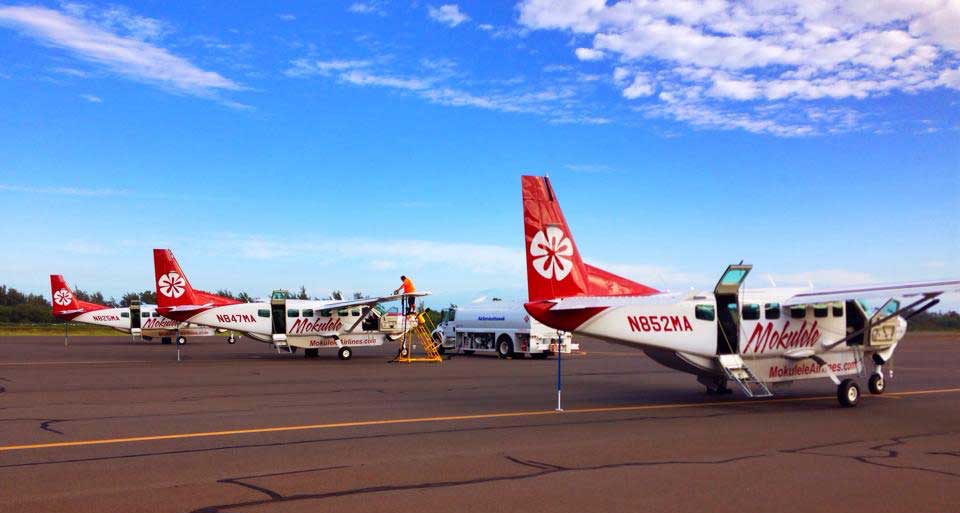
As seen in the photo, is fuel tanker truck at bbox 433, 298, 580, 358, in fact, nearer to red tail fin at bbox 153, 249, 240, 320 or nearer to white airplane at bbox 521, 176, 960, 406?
red tail fin at bbox 153, 249, 240, 320

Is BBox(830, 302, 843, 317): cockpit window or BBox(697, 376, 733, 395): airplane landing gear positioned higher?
BBox(830, 302, 843, 317): cockpit window

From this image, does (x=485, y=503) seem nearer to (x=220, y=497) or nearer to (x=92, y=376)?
(x=220, y=497)

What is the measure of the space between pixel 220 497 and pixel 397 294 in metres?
24.4

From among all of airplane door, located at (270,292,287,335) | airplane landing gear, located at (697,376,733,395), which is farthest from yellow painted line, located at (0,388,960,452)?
airplane door, located at (270,292,287,335)

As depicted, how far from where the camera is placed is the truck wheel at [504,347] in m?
36.6

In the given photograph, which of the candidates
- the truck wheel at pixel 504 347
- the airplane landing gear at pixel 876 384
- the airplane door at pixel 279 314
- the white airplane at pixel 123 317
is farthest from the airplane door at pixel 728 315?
the white airplane at pixel 123 317

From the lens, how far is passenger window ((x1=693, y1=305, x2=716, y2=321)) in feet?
53.8

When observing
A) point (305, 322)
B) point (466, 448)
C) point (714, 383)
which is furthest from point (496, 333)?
point (466, 448)

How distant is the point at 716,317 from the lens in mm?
16500

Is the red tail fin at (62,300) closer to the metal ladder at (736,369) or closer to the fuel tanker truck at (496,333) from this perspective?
the fuel tanker truck at (496,333)

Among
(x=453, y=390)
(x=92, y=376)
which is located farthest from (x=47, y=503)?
(x=92, y=376)

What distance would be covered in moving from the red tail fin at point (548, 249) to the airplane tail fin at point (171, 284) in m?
22.6

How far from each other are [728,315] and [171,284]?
85.3 ft

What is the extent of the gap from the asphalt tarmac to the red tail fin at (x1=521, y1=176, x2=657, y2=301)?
2381 millimetres
